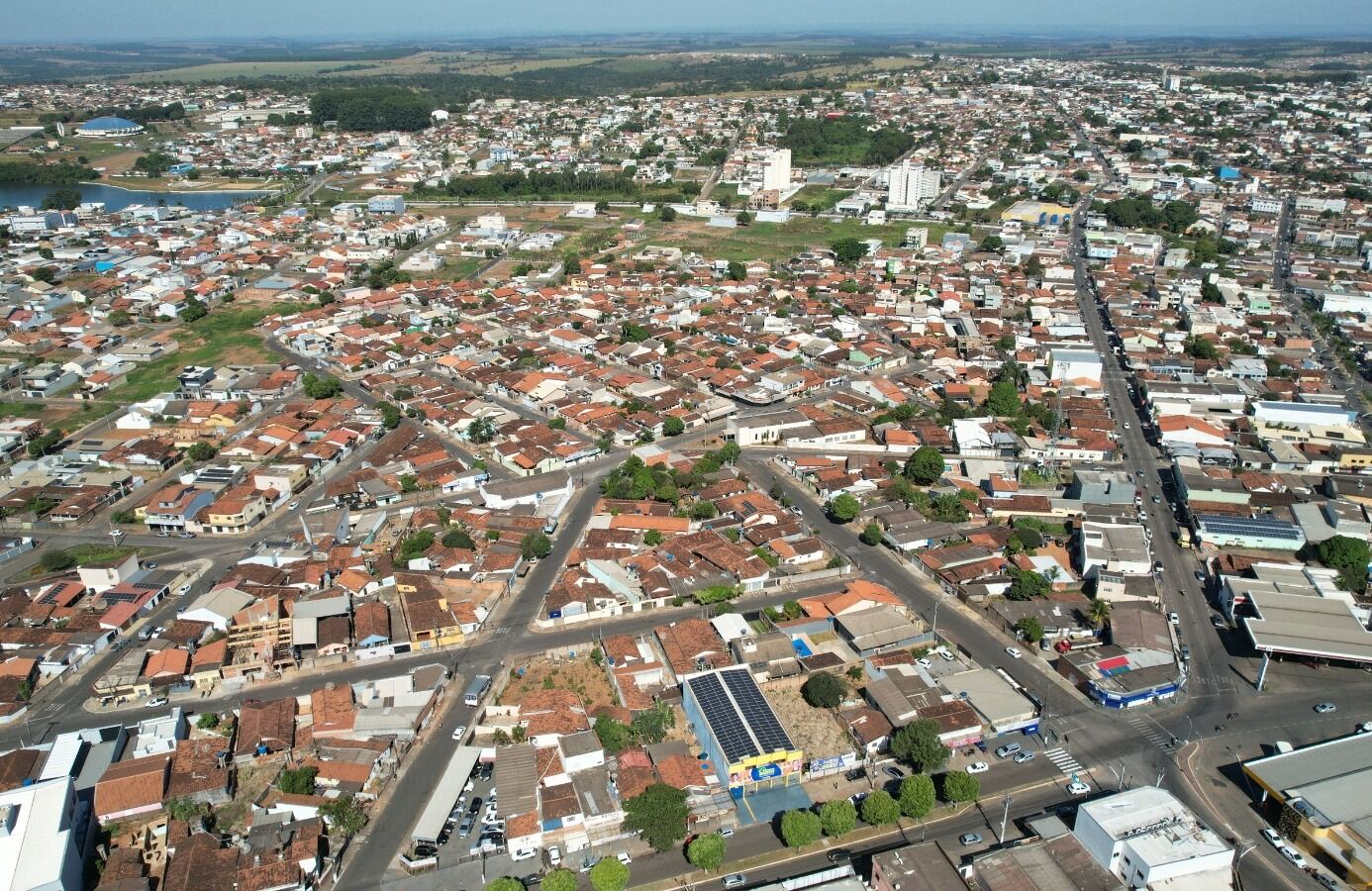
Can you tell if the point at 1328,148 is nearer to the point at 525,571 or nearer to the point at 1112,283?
the point at 1112,283

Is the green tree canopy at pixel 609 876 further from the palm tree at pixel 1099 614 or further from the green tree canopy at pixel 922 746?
the palm tree at pixel 1099 614

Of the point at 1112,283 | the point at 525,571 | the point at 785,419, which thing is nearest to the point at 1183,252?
the point at 1112,283

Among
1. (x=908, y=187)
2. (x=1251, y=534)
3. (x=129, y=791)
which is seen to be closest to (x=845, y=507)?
(x=1251, y=534)

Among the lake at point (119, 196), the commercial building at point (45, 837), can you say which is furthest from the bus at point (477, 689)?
the lake at point (119, 196)

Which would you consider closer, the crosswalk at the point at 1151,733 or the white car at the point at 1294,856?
the white car at the point at 1294,856

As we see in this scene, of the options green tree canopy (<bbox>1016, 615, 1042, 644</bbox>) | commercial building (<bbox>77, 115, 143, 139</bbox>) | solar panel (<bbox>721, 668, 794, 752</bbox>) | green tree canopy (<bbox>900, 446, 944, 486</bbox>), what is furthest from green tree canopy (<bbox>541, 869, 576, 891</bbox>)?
commercial building (<bbox>77, 115, 143, 139</bbox>)

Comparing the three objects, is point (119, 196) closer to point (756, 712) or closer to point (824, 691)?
point (756, 712)
